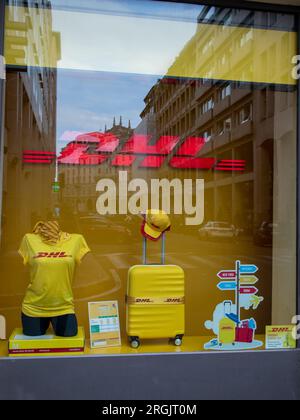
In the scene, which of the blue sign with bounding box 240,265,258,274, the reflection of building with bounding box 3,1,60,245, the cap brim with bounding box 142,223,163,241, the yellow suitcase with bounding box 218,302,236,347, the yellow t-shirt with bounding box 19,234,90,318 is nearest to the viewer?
the yellow t-shirt with bounding box 19,234,90,318

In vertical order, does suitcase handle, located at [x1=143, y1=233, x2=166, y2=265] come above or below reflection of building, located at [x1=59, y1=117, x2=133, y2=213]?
below

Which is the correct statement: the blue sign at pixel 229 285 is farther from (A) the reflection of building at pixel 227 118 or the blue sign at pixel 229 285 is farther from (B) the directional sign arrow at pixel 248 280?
(A) the reflection of building at pixel 227 118

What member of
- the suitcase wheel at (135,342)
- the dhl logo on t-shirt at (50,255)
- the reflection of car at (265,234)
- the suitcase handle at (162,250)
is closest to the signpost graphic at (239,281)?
the reflection of car at (265,234)

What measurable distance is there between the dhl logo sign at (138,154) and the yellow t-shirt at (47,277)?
2.66 ft

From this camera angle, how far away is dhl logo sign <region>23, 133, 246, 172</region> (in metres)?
3.83

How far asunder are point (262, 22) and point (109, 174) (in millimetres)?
1816

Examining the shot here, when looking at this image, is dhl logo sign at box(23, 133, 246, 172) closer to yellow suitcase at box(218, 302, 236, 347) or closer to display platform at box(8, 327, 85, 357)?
yellow suitcase at box(218, 302, 236, 347)

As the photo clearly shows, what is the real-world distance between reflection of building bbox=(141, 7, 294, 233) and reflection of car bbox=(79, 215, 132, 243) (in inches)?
32.3

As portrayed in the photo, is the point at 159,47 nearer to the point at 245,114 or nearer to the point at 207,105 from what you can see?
the point at 207,105

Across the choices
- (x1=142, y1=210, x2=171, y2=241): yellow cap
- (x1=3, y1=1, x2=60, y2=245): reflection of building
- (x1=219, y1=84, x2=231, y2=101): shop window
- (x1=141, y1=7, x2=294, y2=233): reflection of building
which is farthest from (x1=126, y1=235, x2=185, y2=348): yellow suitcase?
(x1=219, y1=84, x2=231, y2=101): shop window

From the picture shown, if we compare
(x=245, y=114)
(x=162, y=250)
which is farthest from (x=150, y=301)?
(x=245, y=114)

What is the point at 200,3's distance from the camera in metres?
3.46
